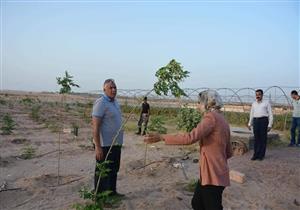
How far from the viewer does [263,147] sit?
8867 millimetres

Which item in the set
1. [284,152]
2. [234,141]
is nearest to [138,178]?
[234,141]

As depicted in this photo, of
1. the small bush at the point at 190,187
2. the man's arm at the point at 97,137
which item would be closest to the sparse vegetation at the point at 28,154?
the small bush at the point at 190,187

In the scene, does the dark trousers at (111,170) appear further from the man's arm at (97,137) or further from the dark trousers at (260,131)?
the dark trousers at (260,131)

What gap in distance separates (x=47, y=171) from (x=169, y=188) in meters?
3.14

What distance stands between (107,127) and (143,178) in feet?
8.25

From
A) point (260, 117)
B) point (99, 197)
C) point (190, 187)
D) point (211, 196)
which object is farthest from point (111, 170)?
point (260, 117)

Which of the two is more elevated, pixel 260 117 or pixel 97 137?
pixel 260 117

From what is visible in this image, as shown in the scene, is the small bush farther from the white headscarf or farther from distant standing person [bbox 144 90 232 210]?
the white headscarf

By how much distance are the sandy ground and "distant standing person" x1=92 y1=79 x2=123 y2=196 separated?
1.89 feet

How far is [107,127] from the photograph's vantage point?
17.2ft

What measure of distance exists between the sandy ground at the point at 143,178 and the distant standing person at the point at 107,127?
22.7 inches

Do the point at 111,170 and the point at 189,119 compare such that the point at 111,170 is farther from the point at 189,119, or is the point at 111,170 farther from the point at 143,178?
the point at 189,119

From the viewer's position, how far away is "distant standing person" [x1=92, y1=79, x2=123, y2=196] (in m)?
5.09

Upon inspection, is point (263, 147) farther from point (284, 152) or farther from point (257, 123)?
point (284, 152)
